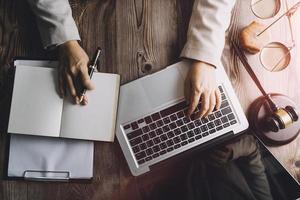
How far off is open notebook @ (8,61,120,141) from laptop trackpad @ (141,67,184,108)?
0.08 meters

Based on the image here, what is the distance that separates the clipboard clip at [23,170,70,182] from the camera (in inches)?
33.8

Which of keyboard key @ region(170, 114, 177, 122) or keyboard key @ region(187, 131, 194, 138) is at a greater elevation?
keyboard key @ region(170, 114, 177, 122)

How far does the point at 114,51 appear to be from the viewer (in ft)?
3.02

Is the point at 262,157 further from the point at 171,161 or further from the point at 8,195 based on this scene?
the point at 8,195

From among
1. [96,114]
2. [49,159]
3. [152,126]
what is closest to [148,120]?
[152,126]

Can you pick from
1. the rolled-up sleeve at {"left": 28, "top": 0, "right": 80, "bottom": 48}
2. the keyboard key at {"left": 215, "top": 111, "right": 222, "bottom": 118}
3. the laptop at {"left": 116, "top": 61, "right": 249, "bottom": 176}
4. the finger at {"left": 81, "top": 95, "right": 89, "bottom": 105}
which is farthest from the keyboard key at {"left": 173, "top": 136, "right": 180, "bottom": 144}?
the rolled-up sleeve at {"left": 28, "top": 0, "right": 80, "bottom": 48}

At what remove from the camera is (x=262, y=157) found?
0.86 meters

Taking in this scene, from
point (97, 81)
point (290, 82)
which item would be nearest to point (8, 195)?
point (97, 81)

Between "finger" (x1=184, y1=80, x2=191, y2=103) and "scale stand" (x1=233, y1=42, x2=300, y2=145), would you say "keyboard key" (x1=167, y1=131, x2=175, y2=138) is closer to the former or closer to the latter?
"finger" (x1=184, y1=80, x2=191, y2=103)

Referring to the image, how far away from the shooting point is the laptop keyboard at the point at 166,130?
0.86 m

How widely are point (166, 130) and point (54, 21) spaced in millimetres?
363

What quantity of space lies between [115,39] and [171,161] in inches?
12.8

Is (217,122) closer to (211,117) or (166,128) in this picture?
(211,117)

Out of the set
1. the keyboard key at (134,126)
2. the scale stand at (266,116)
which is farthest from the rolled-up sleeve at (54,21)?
the scale stand at (266,116)
